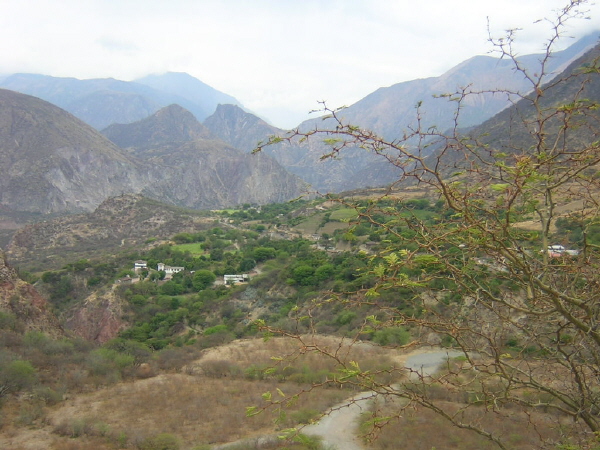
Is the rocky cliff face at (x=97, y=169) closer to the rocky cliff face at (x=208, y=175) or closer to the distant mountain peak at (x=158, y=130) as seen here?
the rocky cliff face at (x=208, y=175)

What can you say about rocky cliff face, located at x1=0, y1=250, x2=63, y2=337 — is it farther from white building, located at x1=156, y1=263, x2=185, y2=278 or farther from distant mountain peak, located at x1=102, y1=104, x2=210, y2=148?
distant mountain peak, located at x1=102, y1=104, x2=210, y2=148

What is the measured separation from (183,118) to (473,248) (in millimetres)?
178377

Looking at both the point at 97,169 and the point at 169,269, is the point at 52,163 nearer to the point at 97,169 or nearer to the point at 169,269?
the point at 97,169

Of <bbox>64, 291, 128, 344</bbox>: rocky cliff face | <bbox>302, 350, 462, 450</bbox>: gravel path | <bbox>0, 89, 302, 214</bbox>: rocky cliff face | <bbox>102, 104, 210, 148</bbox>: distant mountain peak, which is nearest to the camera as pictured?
<bbox>302, 350, 462, 450</bbox>: gravel path

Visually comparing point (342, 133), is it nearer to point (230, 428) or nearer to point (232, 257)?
point (230, 428)

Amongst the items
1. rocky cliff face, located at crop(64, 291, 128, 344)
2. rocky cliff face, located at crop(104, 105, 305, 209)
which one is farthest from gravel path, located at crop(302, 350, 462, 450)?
rocky cliff face, located at crop(104, 105, 305, 209)

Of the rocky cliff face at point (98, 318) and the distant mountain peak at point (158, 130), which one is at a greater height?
the distant mountain peak at point (158, 130)

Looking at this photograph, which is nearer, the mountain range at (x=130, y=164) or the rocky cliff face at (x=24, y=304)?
the rocky cliff face at (x=24, y=304)

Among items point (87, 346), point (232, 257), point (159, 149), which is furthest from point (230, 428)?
point (159, 149)

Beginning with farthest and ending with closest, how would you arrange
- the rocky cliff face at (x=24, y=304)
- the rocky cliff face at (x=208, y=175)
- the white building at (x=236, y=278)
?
the rocky cliff face at (x=208, y=175)
the white building at (x=236, y=278)
the rocky cliff face at (x=24, y=304)

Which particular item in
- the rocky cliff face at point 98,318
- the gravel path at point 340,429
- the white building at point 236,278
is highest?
the gravel path at point 340,429

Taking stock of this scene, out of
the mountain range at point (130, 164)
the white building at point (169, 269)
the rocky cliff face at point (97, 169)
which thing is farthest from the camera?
the mountain range at point (130, 164)

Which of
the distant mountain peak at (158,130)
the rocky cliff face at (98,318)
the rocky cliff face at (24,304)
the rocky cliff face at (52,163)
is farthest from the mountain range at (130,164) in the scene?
the rocky cliff face at (24,304)

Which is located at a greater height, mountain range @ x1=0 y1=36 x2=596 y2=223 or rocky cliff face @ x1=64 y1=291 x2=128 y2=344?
mountain range @ x1=0 y1=36 x2=596 y2=223
